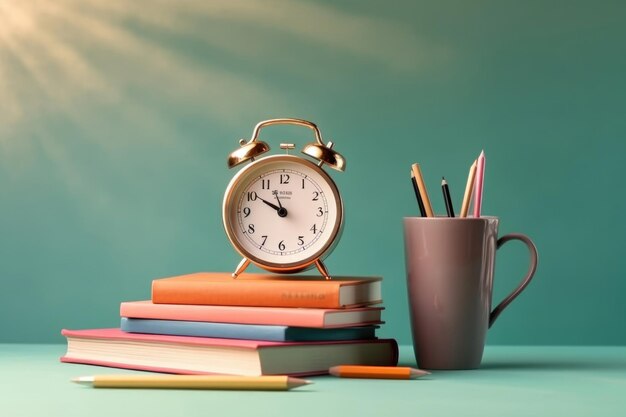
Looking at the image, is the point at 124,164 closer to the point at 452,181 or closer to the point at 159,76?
the point at 159,76

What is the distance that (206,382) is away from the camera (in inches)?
46.3

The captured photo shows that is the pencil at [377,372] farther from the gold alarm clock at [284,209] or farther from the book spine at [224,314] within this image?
the gold alarm clock at [284,209]

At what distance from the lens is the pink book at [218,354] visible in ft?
4.25

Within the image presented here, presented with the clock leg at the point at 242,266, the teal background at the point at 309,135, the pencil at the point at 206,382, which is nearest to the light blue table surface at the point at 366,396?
the pencil at the point at 206,382

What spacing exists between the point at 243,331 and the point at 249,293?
0.06 metres

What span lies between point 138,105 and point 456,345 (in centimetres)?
80

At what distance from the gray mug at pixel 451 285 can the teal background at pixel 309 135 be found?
16.6 inches

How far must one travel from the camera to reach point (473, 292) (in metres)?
1.38

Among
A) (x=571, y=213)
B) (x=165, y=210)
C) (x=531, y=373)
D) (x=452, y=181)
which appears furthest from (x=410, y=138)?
(x=531, y=373)

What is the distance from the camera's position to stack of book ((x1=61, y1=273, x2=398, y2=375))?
1.31m

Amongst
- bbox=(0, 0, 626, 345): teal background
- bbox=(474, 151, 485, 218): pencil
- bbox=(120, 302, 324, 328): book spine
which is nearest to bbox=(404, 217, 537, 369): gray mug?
bbox=(474, 151, 485, 218): pencil

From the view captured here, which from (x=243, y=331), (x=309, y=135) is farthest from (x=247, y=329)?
(x=309, y=135)

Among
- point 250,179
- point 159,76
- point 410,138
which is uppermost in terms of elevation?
point 159,76

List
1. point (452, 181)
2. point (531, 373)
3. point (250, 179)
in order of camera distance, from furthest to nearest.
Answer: point (452, 181)
point (250, 179)
point (531, 373)
